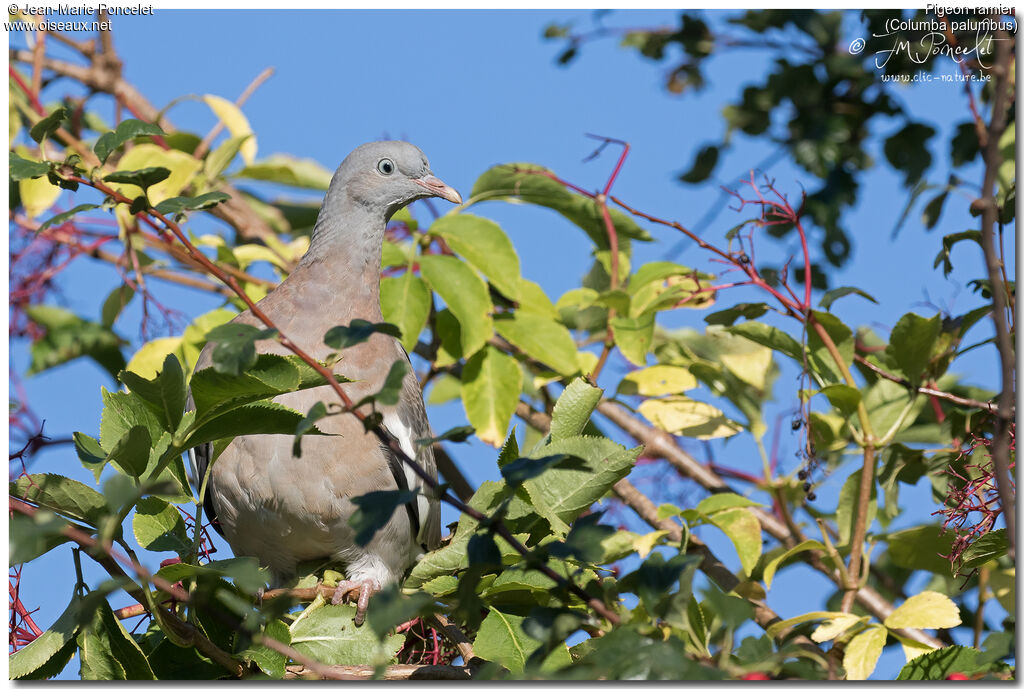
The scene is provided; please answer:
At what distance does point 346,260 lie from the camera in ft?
9.77

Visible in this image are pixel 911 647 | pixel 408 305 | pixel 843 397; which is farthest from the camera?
pixel 408 305

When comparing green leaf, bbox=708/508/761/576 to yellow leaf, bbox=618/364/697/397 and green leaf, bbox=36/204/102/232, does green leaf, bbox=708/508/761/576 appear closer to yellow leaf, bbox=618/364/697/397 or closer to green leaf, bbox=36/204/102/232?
yellow leaf, bbox=618/364/697/397

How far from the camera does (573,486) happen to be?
180 centimetres

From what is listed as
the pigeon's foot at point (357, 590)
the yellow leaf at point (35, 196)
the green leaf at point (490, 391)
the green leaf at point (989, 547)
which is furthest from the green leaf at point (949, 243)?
the yellow leaf at point (35, 196)

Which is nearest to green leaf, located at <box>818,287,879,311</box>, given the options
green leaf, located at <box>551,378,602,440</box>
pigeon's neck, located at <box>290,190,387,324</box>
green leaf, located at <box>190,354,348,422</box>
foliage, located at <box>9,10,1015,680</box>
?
foliage, located at <box>9,10,1015,680</box>

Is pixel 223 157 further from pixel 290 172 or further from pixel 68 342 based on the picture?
pixel 68 342

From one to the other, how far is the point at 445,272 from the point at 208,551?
3.08ft

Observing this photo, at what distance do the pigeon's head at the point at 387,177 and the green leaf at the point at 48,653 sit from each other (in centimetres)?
166

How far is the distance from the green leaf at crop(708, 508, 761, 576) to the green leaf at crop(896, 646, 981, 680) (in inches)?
28.2

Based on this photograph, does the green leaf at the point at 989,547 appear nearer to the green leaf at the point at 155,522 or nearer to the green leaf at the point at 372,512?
the green leaf at the point at 372,512

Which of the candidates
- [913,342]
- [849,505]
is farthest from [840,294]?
[849,505]

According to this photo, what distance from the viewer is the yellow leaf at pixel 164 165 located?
3100 millimetres

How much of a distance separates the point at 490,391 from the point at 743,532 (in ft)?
2.49

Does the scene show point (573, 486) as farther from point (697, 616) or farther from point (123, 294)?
point (123, 294)
